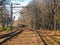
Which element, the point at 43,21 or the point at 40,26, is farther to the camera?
the point at 40,26

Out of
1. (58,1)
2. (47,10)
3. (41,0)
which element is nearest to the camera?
(58,1)

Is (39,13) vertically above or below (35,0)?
below

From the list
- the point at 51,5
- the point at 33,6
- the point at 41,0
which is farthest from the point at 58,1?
the point at 33,6

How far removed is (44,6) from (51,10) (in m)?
6.45

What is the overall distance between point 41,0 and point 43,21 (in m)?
9.42

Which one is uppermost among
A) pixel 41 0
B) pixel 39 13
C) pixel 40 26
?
pixel 41 0

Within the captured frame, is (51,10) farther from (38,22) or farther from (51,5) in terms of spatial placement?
(38,22)

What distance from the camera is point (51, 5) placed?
67.9 metres

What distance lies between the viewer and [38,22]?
82250 millimetres

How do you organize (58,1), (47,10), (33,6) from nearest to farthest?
(58,1)
(47,10)
(33,6)

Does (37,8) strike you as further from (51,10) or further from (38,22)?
(51,10)

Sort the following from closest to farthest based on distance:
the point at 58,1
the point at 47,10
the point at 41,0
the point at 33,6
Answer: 1. the point at 58,1
2. the point at 47,10
3. the point at 41,0
4. the point at 33,6

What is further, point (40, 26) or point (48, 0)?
point (40, 26)

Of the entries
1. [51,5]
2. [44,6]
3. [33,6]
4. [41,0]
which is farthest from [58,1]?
[33,6]
